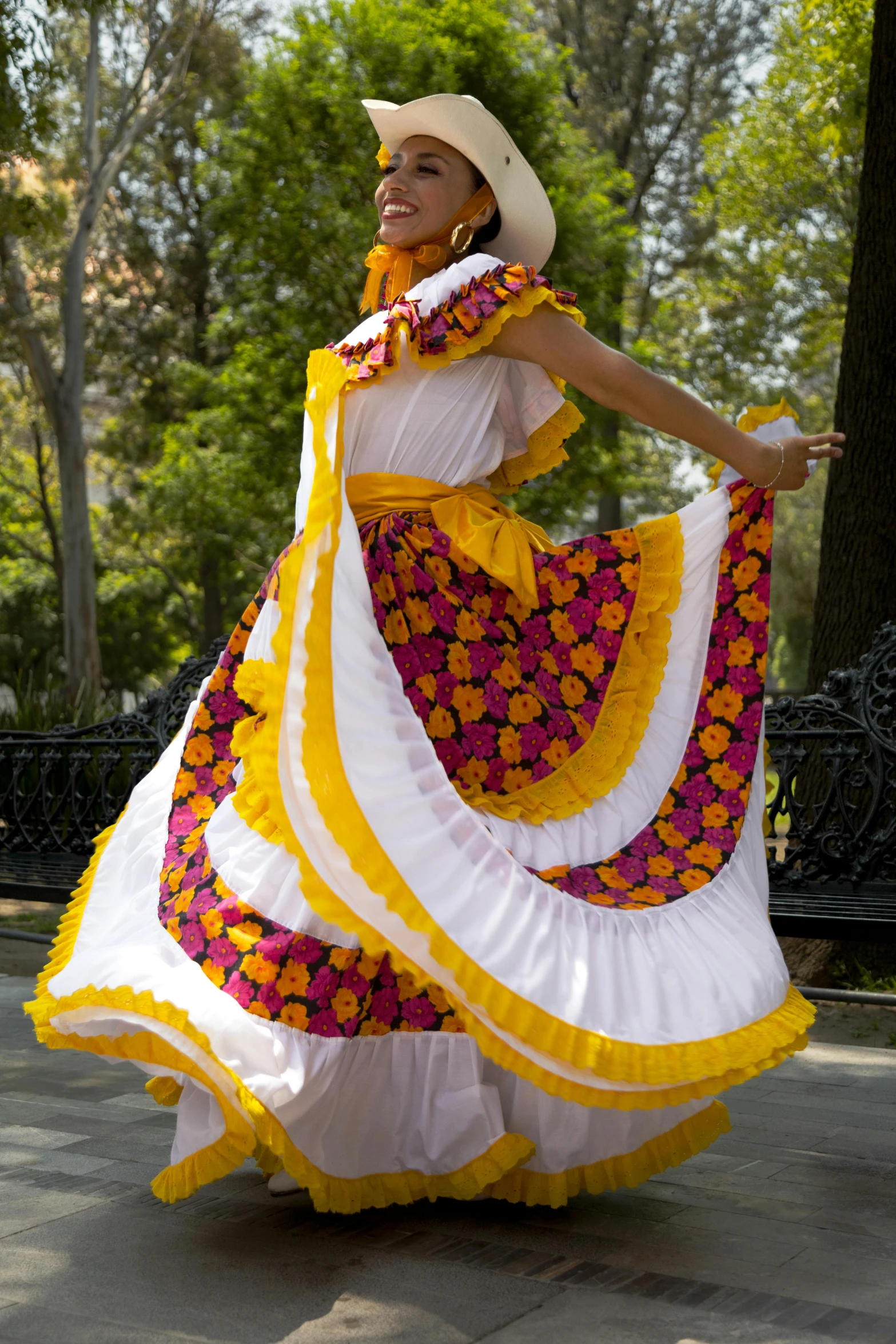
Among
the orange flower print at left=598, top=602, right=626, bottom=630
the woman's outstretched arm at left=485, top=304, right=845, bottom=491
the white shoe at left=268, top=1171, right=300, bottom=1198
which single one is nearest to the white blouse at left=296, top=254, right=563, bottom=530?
the woman's outstretched arm at left=485, top=304, right=845, bottom=491

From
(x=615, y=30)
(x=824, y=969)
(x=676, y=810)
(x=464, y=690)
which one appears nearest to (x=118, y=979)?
(x=464, y=690)

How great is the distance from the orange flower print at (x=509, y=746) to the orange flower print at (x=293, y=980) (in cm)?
63

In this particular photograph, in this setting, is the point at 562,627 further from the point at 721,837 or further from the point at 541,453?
the point at 721,837

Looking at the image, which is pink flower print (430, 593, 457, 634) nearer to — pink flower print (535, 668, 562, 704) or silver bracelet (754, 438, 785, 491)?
pink flower print (535, 668, 562, 704)

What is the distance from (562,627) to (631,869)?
23.7 inches

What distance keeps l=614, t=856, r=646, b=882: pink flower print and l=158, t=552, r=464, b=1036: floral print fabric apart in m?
0.44

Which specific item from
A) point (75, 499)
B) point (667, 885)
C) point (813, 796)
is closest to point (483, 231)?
point (667, 885)

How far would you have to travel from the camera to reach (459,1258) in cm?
250

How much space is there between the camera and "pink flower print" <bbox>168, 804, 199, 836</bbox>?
9.46ft

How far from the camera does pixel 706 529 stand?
311cm

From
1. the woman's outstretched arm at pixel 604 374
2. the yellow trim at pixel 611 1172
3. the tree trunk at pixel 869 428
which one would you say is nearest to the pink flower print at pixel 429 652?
the woman's outstretched arm at pixel 604 374

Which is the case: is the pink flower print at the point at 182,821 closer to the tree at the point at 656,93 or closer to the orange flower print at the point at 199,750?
the orange flower print at the point at 199,750

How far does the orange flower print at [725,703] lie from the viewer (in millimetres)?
3023

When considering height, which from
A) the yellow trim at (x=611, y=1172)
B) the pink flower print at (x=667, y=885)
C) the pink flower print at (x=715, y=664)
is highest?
the pink flower print at (x=715, y=664)
